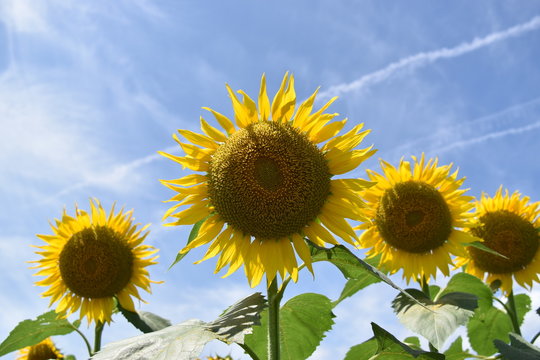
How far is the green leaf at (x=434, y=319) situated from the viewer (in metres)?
3.80

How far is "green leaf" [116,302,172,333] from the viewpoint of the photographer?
523cm

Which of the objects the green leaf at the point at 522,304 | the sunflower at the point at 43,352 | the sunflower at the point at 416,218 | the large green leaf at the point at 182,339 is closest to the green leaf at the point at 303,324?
the large green leaf at the point at 182,339

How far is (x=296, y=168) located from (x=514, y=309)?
3.59 m

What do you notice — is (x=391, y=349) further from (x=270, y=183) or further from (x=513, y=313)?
(x=513, y=313)

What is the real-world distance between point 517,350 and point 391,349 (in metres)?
0.75

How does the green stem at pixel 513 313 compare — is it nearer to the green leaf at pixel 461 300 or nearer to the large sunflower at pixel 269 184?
the green leaf at pixel 461 300

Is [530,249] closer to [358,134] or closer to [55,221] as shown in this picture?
[358,134]

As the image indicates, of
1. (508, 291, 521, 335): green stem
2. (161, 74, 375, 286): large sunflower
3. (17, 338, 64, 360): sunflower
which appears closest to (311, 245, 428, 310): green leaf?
(161, 74, 375, 286): large sunflower

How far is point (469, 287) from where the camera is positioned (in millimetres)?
4961

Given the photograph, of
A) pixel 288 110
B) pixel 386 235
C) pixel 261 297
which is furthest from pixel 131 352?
pixel 386 235

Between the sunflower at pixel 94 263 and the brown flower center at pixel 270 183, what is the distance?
271 centimetres

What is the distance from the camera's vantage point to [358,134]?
349 centimetres

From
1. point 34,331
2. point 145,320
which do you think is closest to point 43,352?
point 34,331

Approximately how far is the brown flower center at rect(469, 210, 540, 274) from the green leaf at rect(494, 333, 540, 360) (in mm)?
2495
